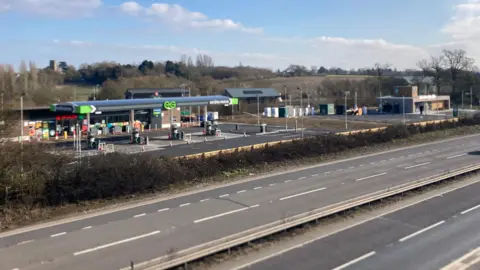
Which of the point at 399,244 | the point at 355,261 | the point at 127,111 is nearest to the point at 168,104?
the point at 127,111

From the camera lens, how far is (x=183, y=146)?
3672cm

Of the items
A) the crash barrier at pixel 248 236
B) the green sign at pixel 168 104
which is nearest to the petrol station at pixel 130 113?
the green sign at pixel 168 104

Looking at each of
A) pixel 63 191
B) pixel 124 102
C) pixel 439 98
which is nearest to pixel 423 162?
pixel 63 191

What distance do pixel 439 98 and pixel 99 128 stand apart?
58.9 metres

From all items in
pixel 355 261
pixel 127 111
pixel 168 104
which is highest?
pixel 168 104

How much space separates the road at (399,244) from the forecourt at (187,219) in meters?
2.49

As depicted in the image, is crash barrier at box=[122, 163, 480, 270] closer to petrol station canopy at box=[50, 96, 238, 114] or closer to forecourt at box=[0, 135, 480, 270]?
forecourt at box=[0, 135, 480, 270]

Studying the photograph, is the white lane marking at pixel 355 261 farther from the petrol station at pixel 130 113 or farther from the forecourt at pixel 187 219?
the petrol station at pixel 130 113

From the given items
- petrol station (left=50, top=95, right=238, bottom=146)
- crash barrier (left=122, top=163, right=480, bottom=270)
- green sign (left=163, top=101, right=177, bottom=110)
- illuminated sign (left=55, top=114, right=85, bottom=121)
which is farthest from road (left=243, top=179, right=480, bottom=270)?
illuminated sign (left=55, top=114, right=85, bottom=121)

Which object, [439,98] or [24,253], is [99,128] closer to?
[24,253]

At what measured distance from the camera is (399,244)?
41.8 ft

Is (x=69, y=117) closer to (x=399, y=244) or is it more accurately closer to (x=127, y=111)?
(x=127, y=111)

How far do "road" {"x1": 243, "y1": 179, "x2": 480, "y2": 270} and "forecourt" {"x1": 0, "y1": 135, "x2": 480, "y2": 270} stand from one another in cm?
249

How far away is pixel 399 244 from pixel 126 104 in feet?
103
